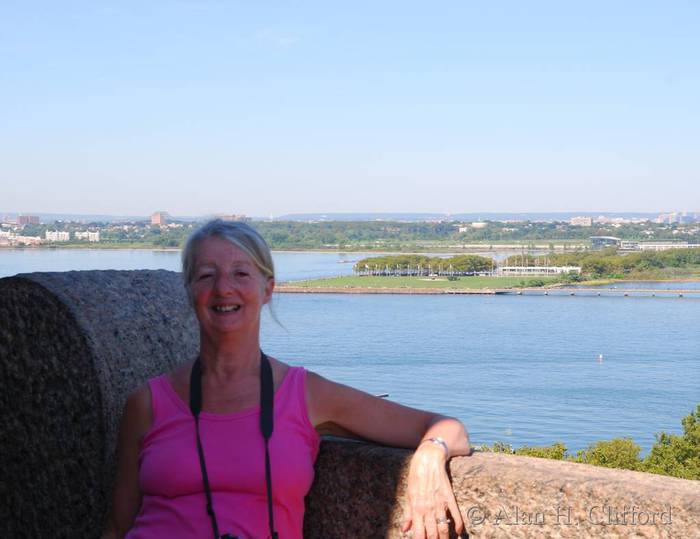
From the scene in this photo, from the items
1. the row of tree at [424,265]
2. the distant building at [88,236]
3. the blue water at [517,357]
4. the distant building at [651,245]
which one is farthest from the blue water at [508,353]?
the distant building at [651,245]

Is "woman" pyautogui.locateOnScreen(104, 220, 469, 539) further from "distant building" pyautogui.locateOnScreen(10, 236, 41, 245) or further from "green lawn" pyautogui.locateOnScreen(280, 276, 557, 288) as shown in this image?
"green lawn" pyautogui.locateOnScreen(280, 276, 557, 288)

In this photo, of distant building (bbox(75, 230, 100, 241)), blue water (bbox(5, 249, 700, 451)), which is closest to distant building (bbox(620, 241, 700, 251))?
blue water (bbox(5, 249, 700, 451))

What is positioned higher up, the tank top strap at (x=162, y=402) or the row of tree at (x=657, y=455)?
the tank top strap at (x=162, y=402)

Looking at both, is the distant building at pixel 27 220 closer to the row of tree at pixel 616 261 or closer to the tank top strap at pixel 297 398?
the row of tree at pixel 616 261

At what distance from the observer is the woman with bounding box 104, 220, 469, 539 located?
2014 millimetres

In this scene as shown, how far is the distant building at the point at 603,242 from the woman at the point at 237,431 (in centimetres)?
14643

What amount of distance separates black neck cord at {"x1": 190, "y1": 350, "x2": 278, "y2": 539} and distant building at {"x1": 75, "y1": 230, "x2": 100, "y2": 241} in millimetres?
74348

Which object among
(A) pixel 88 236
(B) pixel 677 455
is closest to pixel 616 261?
(A) pixel 88 236

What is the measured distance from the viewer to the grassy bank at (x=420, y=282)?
109 metres

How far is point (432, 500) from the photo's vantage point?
1.99m

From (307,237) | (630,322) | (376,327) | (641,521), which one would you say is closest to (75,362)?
(641,521)

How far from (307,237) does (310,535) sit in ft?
424

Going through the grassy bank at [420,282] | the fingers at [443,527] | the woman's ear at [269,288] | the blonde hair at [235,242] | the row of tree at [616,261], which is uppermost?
the blonde hair at [235,242]

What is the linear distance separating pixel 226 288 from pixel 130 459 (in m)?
0.41
